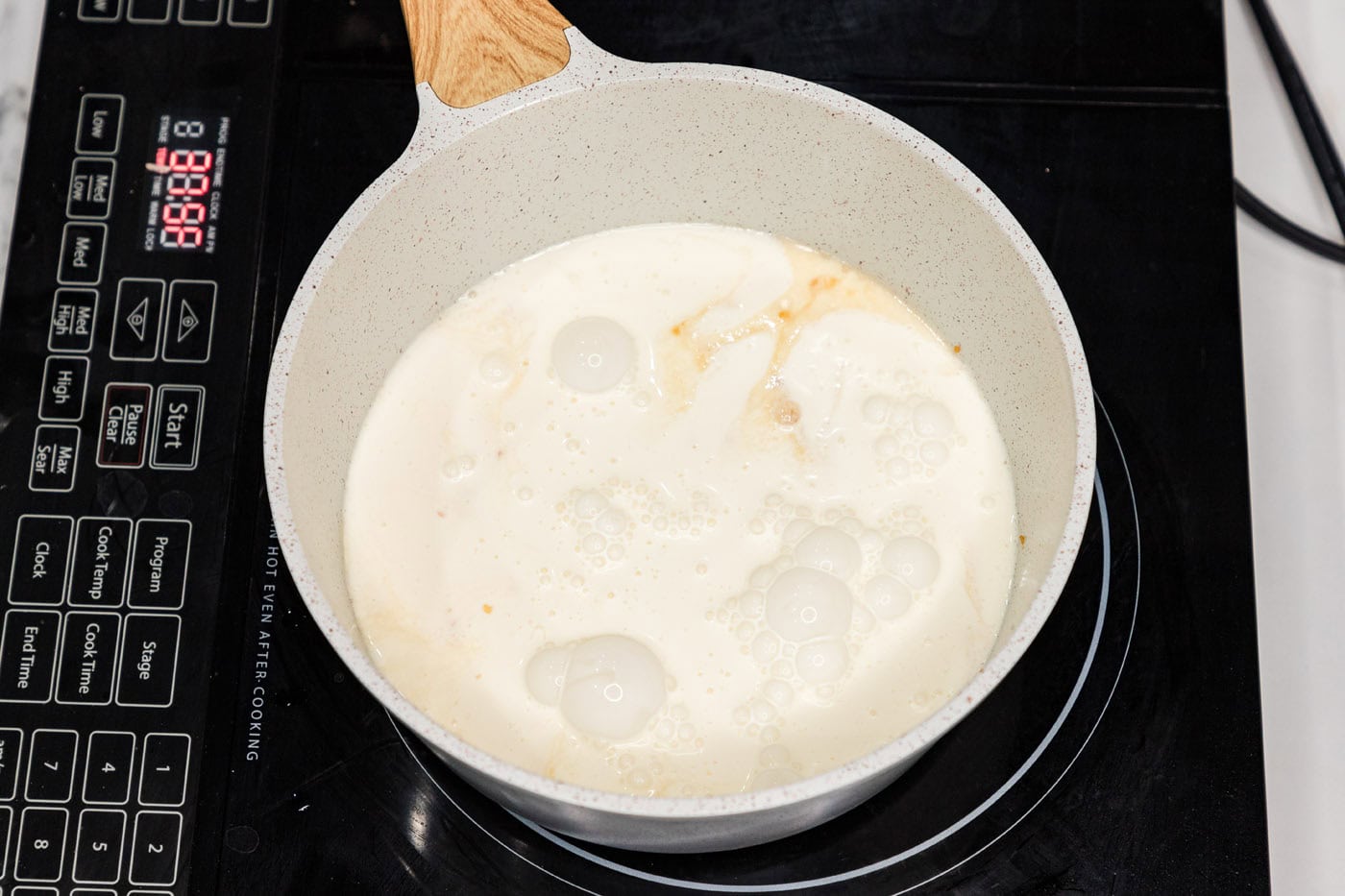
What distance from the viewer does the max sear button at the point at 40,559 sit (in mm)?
782

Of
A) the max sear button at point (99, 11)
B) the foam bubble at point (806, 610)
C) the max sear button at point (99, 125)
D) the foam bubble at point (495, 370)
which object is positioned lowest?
the foam bubble at point (806, 610)

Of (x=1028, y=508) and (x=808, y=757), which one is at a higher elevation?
(x=1028, y=508)

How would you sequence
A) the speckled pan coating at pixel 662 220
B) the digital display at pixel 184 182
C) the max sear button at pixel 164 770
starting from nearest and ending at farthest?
the speckled pan coating at pixel 662 220 < the max sear button at pixel 164 770 < the digital display at pixel 184 182

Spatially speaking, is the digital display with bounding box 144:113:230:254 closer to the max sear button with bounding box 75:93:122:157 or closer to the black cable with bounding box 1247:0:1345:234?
the max sear button with bounding box 75:93:122:157

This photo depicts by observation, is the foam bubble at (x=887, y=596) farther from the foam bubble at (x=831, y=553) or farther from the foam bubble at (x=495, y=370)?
the foam bubble at (x=495, y=370)

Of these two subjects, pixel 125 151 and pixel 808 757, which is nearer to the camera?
pixel 808 757

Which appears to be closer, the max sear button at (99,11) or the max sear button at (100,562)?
the max sear button at (100,562)

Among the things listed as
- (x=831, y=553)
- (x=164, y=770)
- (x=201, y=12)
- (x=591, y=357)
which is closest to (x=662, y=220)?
(x=591, y=357)

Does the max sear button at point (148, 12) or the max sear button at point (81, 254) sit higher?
the max sear button at point (148, 12)

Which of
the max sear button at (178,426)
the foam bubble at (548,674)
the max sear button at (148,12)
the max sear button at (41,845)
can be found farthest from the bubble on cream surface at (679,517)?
the max sear button at (148,12)

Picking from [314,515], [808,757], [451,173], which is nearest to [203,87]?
[451,173]

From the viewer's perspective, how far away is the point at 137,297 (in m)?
0.84

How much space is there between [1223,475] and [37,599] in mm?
759

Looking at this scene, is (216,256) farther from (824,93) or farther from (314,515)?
(824,93)
